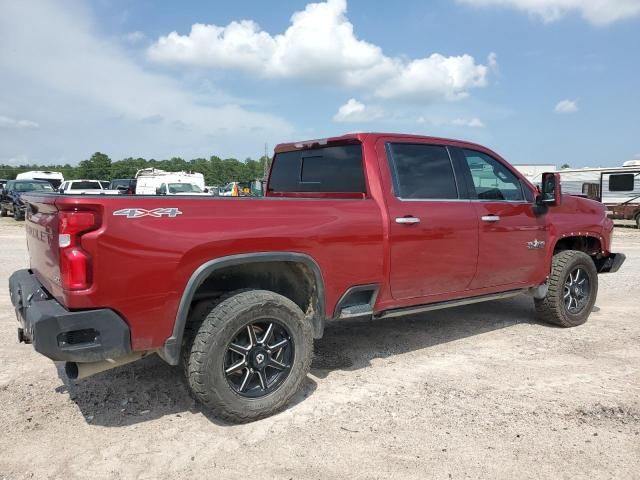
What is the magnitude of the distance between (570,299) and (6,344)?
574 centimetres

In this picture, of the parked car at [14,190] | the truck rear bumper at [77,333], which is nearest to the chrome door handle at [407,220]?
the truck rear bumper at [77,333]

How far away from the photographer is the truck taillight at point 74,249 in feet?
9.07

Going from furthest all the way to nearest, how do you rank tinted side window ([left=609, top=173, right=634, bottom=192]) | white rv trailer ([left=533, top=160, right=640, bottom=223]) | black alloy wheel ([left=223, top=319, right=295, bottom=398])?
1. tinted side window ([left=609, top=173, right=634, bottom=192])
2. white rv trailer ([left=533, top=160, right=640, bottom=223])
3. black alloy wheel ([left=223, top=319, right=295, bottom=398])

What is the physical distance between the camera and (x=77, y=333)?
282cm

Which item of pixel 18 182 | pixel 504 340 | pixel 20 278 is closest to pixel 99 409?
pixel 20 278

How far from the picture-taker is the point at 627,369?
4.36 meters

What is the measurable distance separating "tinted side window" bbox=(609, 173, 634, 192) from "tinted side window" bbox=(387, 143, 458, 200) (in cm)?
1824

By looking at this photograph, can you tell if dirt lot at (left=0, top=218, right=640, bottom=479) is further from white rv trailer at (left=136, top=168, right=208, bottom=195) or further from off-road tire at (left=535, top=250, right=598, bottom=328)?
white rv trailer at (left=136, top=168, right=208, bottom=195)

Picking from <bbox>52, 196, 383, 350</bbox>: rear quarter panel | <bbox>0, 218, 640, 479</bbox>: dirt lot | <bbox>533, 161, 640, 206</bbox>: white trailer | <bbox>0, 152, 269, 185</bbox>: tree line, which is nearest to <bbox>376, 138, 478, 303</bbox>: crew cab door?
<bbox>52, 196, 383, 350</bbox>: rear quarter panel

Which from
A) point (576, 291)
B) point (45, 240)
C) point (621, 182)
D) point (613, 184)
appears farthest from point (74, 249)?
point (613, 184)

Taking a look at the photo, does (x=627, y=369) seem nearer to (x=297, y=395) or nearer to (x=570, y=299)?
(x=570, y=299)

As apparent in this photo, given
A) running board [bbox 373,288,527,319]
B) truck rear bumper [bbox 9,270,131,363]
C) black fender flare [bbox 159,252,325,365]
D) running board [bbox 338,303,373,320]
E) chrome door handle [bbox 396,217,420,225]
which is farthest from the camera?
running board [bbox 373,288,527,319]

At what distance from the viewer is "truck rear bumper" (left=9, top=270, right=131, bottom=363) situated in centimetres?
275

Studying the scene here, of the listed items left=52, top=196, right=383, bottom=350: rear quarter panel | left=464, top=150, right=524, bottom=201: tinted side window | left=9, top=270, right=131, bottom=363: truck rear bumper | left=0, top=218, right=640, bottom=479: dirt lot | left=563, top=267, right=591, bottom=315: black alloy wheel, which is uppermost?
left=464, top=150, right=524, bottom=201: tinted side window
